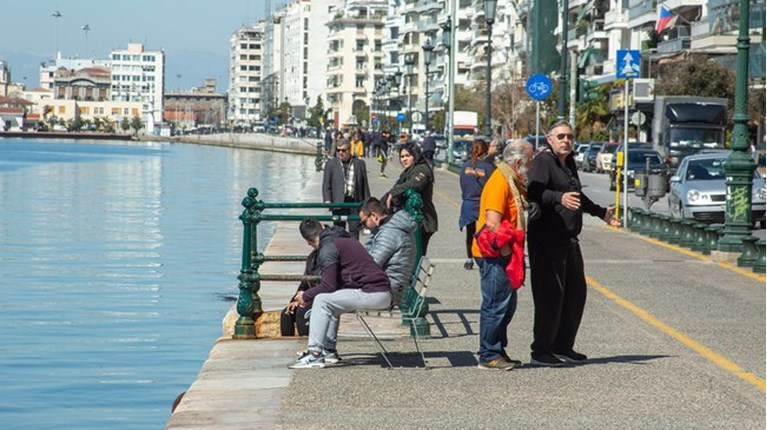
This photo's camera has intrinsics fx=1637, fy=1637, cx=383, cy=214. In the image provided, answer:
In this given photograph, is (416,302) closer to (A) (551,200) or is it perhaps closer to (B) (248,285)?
(A) (551,200)

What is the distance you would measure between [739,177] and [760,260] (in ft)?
6.33

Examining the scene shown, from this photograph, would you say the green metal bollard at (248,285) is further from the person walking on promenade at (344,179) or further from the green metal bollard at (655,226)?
the green metal bollard at (655,226)

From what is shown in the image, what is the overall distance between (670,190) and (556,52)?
277 ft

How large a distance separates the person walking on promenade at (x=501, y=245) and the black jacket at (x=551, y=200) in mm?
163

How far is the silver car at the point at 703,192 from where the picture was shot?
32438mm

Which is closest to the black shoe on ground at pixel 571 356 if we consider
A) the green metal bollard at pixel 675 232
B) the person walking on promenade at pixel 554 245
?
the person walking on promenade at pixel 554 245

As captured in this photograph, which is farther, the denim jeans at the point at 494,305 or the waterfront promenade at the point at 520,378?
the denim jeans at the point at 494,305

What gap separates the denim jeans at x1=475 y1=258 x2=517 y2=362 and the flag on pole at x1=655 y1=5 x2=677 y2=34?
7591cm

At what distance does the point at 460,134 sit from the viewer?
112250mm

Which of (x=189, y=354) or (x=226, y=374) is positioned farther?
(x=189, y=354)

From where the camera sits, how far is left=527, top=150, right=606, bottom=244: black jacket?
39.3 feet

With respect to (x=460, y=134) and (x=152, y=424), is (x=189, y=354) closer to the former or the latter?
(x=152, y=424)

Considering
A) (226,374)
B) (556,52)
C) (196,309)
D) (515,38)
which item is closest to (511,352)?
(226,374)

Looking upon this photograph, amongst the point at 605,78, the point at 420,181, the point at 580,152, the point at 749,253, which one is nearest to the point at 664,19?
the point at 605,78
